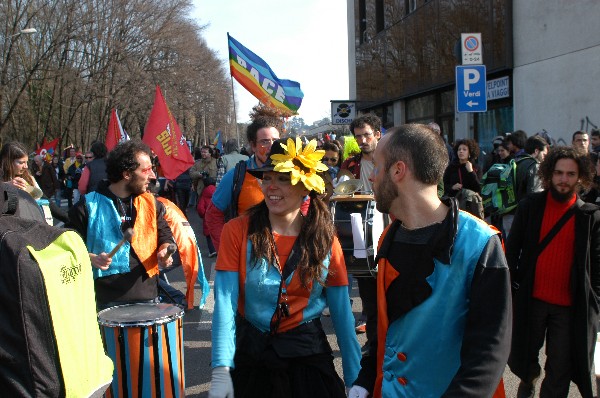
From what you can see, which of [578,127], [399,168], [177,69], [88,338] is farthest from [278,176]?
[177,69]

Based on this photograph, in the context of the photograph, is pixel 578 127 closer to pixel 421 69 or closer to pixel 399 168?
pixel 421 69

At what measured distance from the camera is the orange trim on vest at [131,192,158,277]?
Answer: 3.93 m

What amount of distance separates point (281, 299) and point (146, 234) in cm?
155

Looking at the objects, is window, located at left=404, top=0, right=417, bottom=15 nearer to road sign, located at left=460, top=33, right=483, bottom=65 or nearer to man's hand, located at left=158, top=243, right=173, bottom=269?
road sign, located at left=460, top=33, right=483, bottom=65

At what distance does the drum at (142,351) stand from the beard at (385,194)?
1719mm

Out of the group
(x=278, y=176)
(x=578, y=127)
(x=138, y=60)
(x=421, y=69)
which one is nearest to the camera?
(x=278, y=176)

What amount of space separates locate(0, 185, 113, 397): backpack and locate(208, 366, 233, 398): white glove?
0.65m

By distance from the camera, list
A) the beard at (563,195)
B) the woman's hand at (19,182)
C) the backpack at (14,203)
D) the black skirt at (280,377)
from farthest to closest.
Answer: the woman's hand at (19,182), the beard at (563,195), the black skirt at (280,377), the backpack at (14,203)

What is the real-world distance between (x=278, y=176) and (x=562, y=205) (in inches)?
81.4

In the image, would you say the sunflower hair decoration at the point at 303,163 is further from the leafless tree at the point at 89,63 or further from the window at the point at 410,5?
the leafless tree at the point at 89,63

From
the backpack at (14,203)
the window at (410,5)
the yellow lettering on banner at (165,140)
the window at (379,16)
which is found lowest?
the backpack at (14,203)

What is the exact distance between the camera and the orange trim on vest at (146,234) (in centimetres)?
393

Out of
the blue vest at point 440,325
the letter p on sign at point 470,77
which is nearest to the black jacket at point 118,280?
the blue vest at point 440,325

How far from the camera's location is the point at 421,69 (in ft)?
64.9
